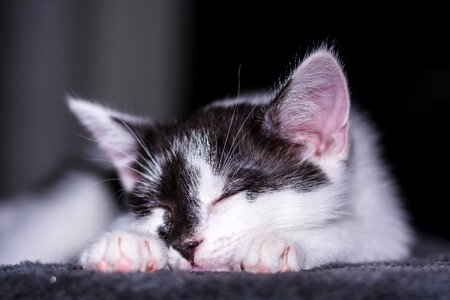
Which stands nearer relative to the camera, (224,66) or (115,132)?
(115,132)

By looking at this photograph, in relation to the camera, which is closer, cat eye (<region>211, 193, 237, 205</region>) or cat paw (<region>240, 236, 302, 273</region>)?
cat paw (<region>240, 236, 302, 273</region>)

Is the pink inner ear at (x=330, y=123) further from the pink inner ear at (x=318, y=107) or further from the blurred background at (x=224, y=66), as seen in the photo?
the blurred background at (x=224, y=66)

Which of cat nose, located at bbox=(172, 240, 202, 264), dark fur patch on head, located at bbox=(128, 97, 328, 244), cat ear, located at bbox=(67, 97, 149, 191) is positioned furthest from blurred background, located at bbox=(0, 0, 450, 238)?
cat nose, located at bbox=(172, 240, 202, 264)

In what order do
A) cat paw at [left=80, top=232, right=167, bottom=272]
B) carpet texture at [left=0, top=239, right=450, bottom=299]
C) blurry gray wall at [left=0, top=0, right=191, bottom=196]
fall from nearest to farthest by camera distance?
carpet texture at [left=0, top=239, right=450, bottom=299] < cat paw at [left=80, top=232, right=167, bottom=272] < blurry gray wall at [left=0, top=0, right=191, bottom=196]

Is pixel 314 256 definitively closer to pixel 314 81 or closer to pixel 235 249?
pixel 235 249

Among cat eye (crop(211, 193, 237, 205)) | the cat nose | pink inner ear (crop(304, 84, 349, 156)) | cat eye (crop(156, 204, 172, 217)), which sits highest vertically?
pink inner ear (crop(304, 84, 349, 156))

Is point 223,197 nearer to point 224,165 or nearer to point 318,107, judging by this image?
point 224,165

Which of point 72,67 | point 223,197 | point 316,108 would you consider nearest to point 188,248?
point 223,197

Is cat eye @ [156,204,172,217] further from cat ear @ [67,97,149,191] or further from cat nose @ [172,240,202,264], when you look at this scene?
cat ear @ [67,97,149,191]
